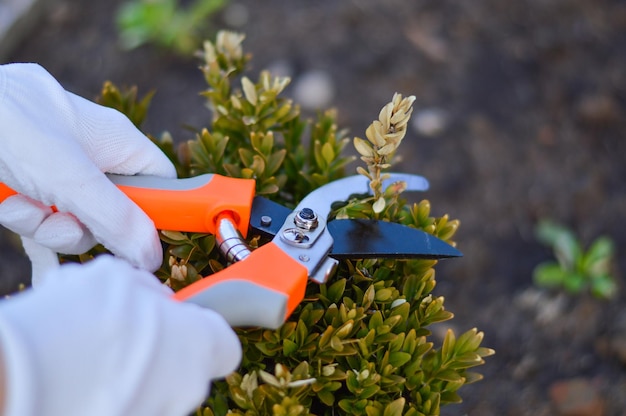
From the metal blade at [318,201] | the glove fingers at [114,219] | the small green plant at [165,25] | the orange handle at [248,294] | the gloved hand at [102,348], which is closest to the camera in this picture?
the gloved hand at [102,348]

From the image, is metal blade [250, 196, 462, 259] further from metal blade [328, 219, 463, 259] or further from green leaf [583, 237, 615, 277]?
green leaf [583, 237, 615, 277]

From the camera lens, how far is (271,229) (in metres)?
1.31

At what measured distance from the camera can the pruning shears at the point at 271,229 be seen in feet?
3.84

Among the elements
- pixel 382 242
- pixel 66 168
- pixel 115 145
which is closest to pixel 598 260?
pixel 382 242

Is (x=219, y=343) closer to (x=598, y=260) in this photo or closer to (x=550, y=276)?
(x=550, y=276)

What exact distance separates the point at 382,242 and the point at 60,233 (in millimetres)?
620

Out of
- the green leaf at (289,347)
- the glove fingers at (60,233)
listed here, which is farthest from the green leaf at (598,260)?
the glove fingers at (60,233)

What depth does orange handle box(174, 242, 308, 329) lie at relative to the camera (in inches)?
43.5

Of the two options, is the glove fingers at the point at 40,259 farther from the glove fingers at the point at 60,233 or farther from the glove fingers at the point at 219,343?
the glove fingers at the point at 219,343

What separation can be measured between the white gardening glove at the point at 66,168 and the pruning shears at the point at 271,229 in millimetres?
56

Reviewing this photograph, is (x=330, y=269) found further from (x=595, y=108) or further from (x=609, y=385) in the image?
(x=595, y=108)

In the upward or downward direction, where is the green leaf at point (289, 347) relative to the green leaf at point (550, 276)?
upward

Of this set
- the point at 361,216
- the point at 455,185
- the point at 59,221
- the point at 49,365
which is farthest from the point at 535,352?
the point at 49,365

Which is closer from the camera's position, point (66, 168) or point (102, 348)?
point (102, 348)
